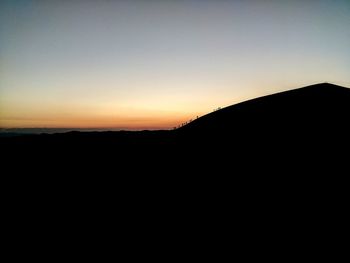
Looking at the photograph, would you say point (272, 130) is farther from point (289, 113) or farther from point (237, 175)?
point (237, 175)

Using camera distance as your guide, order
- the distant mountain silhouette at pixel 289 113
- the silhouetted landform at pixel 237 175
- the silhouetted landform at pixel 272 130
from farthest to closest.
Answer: the distant mountain silhouette at pixel 289 113 < the silhouetted landform at pixel 272 130 < the silhouetted landform at pixel 237 175

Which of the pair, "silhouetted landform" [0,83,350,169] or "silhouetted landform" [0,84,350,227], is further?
"silhouetted landform" [0,83,350,169]

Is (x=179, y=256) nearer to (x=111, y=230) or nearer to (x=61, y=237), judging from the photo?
(x=111, y=230)

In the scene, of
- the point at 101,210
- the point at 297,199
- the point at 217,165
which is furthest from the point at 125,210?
the point at 297,199

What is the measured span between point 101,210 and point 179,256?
7.52ft

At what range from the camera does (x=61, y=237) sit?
476cm

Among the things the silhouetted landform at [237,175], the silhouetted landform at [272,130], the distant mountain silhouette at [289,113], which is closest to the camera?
the silhouetted landform at [237,175]

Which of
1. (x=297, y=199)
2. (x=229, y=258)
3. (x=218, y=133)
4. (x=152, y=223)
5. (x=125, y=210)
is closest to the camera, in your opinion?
(x=229, y=258)

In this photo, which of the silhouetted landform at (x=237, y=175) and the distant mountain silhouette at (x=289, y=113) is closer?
the silhouetted landform at (x=237, y=175)

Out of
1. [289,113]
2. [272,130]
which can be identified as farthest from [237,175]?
[289,113]

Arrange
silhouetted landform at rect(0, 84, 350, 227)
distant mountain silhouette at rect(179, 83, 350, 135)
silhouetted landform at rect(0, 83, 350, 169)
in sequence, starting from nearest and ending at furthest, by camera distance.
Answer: silhouetted landform at rect(0, 84, 350, 227)
silhouetted landform at rect(0, 83, 350, 169)
distant mountain silhouette at rect(179, 83, 350, 135)

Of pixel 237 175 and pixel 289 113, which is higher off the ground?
pixel 289 113

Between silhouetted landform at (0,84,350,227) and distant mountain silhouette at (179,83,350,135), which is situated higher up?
distant mountain silhouette at (179,83,350,135)

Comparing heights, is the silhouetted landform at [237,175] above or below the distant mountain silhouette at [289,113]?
below
